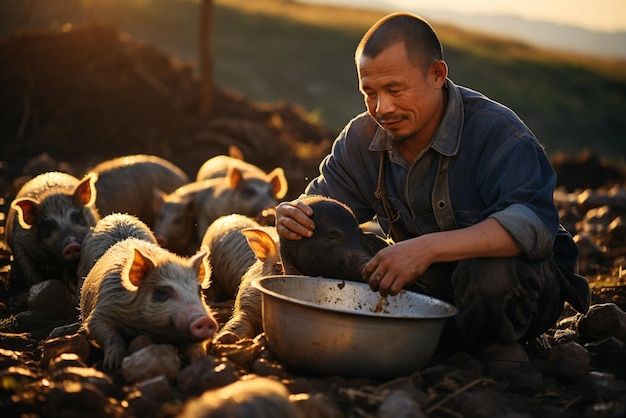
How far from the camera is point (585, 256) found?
294 inches

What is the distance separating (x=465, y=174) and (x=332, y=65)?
2418cm

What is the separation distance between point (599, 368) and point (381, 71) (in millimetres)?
1897

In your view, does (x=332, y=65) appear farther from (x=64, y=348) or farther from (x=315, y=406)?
(x=315, y=406)

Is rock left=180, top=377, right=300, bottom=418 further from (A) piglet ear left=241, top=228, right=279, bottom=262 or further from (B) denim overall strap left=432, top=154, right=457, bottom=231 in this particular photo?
(A) piglet ear left=241, top=228, right=279, bottom=262

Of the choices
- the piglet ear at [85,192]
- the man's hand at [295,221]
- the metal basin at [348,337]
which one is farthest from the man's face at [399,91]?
the piglet ear at [85,192]

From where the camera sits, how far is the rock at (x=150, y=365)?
362cm

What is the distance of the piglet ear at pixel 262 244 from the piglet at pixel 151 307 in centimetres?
43

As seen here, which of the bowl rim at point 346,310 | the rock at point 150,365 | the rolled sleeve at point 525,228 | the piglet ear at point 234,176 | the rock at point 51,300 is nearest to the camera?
the bowl rim at point 346,310

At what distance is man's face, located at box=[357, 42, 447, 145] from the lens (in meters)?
4.21

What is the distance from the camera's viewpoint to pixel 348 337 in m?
3.52

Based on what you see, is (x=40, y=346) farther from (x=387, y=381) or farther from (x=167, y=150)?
(x=167, y=150)

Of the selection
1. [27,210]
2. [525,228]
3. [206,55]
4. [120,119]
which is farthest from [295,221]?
[120,119]

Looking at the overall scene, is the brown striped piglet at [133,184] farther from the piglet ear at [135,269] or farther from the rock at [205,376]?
the rock at [205,376]

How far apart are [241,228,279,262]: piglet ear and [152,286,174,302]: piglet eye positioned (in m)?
0.75
